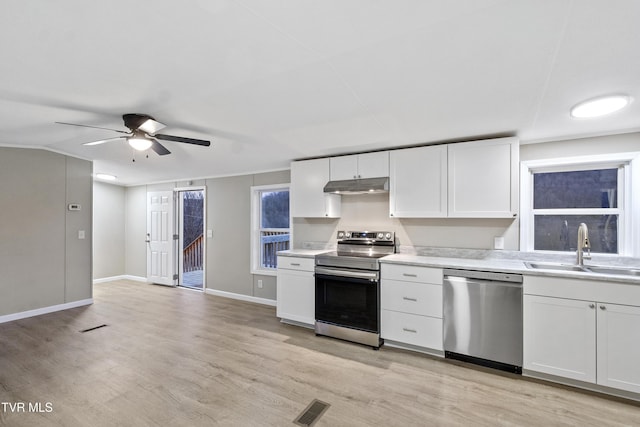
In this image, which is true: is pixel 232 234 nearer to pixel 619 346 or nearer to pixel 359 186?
pixel 359 186

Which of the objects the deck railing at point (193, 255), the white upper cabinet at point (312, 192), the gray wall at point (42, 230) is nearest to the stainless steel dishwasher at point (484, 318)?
the white upper cabinet at point (312, 192)

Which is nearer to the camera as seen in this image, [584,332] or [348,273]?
[584,332]

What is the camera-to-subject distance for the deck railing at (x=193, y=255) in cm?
687

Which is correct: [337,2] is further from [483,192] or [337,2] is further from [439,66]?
[483,192]

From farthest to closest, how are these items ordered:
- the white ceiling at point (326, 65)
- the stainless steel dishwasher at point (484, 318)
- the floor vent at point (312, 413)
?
the stainless steel dishwasher at point (484, 318) < the floor vent at point (312, 413) < the white ceiling at point (326, 65)

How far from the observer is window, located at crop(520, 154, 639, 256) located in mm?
2852

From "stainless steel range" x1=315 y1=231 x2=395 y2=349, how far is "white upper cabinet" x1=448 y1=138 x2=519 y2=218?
0.99m

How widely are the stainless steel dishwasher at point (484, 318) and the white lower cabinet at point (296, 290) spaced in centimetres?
157

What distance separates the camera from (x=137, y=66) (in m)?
1.87

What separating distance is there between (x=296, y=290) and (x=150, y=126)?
2462 mm

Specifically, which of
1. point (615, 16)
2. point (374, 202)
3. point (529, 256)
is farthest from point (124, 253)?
point (615, 16)

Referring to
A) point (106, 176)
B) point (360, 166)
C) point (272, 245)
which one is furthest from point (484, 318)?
point (106, 176)

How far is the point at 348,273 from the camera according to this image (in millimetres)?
3377

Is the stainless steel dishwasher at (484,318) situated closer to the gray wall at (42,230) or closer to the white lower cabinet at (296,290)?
the white lower cabinet at (296,290)
